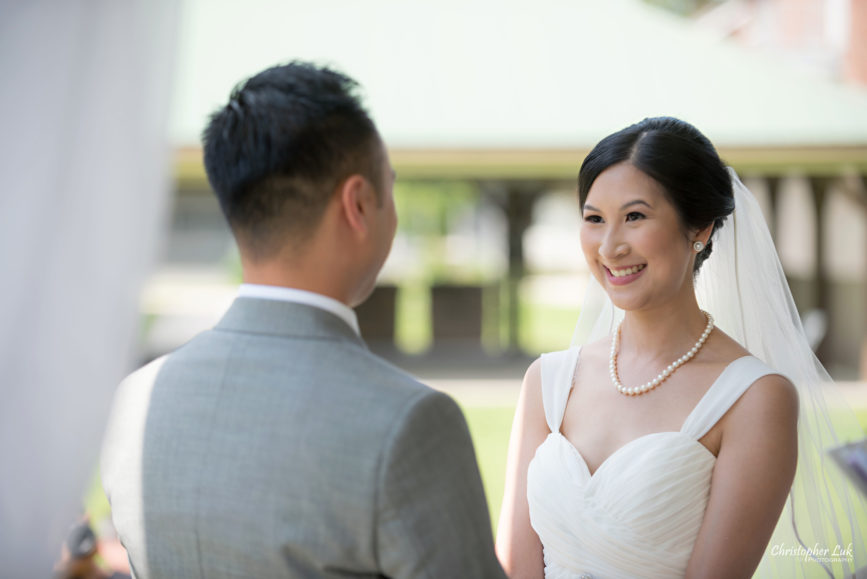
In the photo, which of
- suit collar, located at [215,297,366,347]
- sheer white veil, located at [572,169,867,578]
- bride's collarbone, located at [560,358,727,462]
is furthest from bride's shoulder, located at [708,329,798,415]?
suit collar, located at [215,297,366,347]

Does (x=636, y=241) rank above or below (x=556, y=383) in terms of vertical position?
above

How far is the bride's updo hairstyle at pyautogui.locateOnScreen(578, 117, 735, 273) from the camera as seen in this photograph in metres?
2.31

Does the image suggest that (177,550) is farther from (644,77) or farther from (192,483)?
(644,77)

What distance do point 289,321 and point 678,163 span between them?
136cm

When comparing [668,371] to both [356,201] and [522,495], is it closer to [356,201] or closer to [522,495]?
[522,495]

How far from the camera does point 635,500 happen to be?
2.22 m

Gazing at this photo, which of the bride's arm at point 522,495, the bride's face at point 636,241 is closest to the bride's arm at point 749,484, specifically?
the bride's face at point 636,241

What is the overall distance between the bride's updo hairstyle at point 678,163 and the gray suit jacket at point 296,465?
4.03 feet

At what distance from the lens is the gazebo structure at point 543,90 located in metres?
9.80

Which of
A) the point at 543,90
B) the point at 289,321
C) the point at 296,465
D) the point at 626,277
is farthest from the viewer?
the point at 543,90

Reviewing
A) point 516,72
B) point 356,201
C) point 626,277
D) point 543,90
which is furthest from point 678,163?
point 516,72

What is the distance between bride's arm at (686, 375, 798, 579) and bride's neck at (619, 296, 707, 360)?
30 centimetres

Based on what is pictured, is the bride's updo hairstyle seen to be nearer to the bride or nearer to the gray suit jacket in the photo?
the bride

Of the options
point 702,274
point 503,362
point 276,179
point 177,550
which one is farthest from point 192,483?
point 503,362
